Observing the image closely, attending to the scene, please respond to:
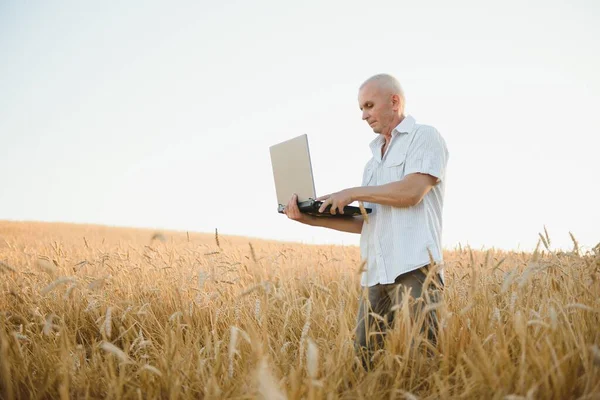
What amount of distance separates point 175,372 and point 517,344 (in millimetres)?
1947

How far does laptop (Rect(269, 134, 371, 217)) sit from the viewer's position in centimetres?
292

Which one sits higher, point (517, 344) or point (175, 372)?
point (175, 372)

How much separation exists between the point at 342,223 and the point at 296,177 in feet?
1.78

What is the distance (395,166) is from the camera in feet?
9.51

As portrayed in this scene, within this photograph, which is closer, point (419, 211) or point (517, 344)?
point (517, 344)

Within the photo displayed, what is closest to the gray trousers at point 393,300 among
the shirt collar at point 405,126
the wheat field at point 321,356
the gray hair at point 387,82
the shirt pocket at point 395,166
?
the wheat field at point 321,356

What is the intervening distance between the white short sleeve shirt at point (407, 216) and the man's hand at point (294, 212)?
0.49 meters

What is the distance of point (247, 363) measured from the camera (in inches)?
95.4

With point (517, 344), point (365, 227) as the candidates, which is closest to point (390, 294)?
point (365, 227)

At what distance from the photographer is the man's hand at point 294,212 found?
3014 millimetres

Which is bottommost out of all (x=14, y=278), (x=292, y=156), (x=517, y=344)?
(x=517, y=344)

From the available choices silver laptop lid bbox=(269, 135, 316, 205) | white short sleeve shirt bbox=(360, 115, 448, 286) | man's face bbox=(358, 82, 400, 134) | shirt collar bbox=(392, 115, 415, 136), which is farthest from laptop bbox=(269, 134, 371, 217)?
shirt collar bbox=(392, 115, 415, 136)

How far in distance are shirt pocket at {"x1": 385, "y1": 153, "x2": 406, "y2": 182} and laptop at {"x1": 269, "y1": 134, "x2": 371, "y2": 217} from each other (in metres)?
0.31

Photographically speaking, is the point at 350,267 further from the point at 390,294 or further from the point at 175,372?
the point at 175,372
